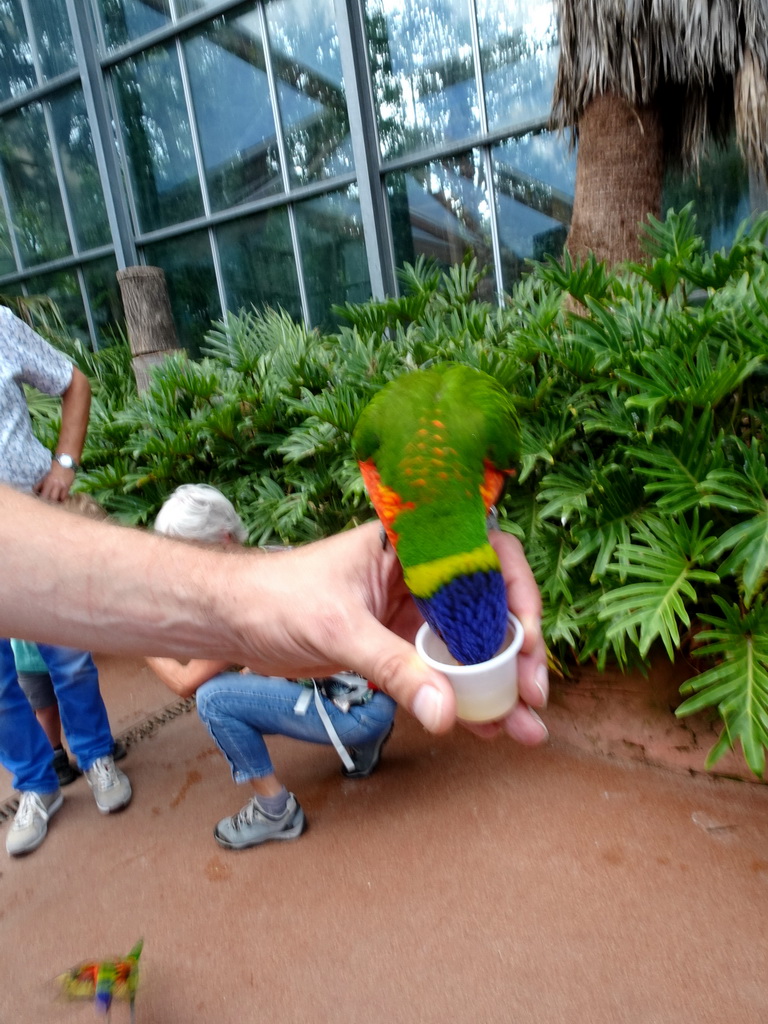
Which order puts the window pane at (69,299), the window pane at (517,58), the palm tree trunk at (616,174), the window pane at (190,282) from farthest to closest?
the window pane at (69,299) < the window pane at (190,282) < the window pane at (517,58) < the palm tree trunk at (616,174)

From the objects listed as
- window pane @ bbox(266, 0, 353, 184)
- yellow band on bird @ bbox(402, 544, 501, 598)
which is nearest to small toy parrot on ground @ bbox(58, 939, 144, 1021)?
yellow band on bird @ bbox(402, 544, 501, 598)

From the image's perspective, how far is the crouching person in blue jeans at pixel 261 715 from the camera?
2395mm

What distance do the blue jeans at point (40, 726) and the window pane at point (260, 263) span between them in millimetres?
5048

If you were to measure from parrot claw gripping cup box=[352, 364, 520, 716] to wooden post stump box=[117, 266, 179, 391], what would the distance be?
4068 millimetres

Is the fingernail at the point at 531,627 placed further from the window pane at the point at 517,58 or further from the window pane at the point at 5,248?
the window pane at the point at 5,248

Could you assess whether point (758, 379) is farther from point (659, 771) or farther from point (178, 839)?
point (178, 839)

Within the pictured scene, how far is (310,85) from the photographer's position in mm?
6363

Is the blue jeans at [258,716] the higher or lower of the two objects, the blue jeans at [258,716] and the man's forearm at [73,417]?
the lower

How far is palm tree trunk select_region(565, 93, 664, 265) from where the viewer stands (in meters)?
3.74

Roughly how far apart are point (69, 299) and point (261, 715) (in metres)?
8.08

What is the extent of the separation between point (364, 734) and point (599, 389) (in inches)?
68.5

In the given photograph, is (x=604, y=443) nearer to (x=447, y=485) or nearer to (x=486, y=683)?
(x=447, y=485)

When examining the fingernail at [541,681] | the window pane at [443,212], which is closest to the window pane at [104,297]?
the window pane at [443,212]

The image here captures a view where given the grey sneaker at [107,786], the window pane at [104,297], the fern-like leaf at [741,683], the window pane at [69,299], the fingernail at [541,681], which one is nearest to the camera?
the fingernail at [541,681]
